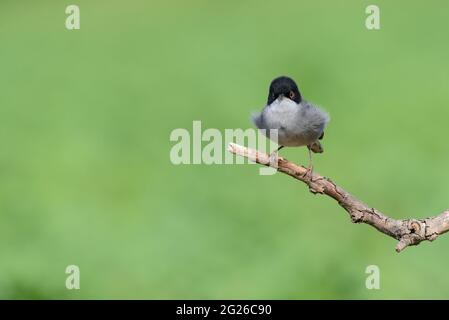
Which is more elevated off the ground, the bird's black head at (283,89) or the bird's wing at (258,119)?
the bird's black head at (283,89)

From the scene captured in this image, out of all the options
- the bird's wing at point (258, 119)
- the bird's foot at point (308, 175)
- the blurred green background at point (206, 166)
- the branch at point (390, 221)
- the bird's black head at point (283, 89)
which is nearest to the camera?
the branch at point (390, 221)

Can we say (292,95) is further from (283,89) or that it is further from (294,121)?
(294,121)

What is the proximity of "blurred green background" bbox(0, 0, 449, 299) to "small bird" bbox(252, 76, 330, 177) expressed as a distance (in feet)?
23.9

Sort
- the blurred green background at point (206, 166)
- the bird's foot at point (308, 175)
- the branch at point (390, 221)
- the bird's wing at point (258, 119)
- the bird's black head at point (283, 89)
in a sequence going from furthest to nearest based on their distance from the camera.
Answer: the blurred green background at point (206, 166) → the bird's wing at point (258, 119) → the bird's black head at point (283, 89) → the bird's foot at point (308, 175) → the branch at point (390, 221)

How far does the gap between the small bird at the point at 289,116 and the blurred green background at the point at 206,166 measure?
23.9 ft

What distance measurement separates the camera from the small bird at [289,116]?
8.63 metres

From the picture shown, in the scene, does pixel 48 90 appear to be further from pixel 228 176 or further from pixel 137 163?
pixel 228 176

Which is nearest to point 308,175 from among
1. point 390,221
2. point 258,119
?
point 390,221

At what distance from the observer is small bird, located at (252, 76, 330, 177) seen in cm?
863

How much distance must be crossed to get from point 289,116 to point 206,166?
11530 millimetres

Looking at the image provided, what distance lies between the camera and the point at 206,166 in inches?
793

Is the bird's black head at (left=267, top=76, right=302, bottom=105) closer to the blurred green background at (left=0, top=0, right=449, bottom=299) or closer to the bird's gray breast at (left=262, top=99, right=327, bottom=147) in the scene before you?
the bird's gray breast at (left=262, top=99, right=327, bottom=147)

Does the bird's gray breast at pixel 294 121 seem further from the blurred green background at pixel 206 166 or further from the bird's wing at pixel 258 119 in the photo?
the blurred green background at pixel 206 166

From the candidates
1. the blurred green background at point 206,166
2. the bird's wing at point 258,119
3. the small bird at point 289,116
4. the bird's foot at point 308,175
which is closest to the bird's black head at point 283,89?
the small bird at point 289,116
